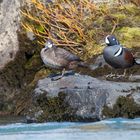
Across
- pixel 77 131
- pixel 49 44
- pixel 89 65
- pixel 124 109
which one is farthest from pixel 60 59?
pixel 77 131

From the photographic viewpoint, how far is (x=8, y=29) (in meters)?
13.5

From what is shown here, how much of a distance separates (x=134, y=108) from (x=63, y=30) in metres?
4.32

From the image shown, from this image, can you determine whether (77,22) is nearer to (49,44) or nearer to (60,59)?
(49,44)

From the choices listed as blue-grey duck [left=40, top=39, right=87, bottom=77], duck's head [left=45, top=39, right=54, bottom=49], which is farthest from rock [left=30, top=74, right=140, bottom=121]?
duck's head [left=45, top=39, right=54, bottom=49]

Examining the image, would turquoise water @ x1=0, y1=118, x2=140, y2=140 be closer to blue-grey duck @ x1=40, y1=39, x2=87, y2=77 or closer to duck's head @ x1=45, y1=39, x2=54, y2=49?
blue-grey duck @ x1=40, y1=39, x2=87, y2=77

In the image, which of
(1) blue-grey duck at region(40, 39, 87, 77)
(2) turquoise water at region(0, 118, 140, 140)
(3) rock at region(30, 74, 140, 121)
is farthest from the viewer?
(1) blue-grey duck at region(40, 39, 87, 77)

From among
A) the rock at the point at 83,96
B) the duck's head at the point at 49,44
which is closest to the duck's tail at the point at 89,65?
the duck's head at the point at 49,44

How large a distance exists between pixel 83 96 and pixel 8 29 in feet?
14.5

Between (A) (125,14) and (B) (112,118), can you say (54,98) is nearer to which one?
(B) (112,118)

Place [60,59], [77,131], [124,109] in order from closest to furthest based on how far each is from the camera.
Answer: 1. [77,131]
2. [124,109]
3. [60,59]

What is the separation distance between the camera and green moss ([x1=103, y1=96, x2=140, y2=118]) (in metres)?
9.16

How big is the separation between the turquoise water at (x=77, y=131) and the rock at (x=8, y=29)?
419 centimetres

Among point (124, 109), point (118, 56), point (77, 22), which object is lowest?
point (124, 109)

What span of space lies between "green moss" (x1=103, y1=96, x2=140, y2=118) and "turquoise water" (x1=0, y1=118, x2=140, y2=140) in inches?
8.6
